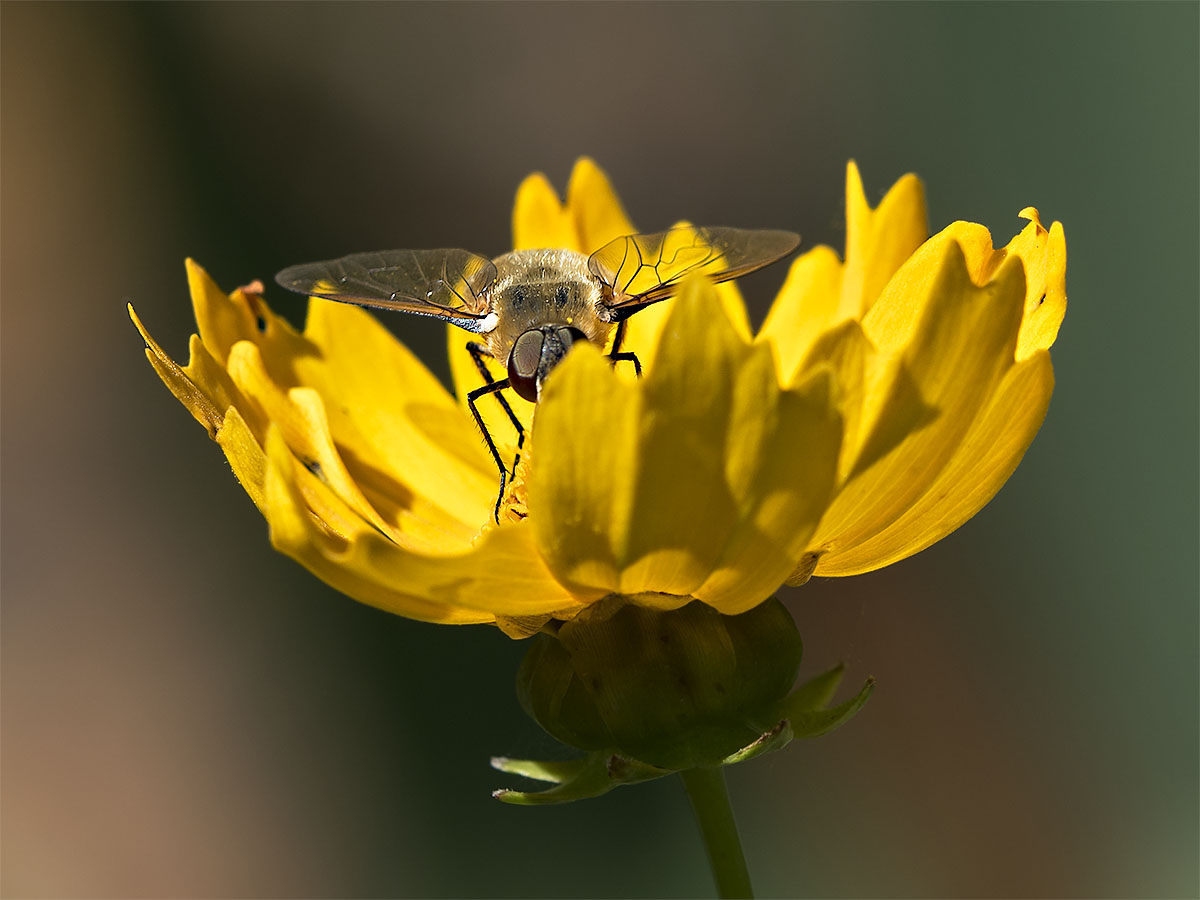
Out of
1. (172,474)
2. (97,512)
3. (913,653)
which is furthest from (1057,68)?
(97,512)

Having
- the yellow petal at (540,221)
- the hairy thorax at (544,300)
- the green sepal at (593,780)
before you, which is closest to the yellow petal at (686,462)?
the green sepal at (593,780)

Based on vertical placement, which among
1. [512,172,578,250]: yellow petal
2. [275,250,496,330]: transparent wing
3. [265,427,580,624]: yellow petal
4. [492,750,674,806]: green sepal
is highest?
[512,172,578,250]: yellow petal

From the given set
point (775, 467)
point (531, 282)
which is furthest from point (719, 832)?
point (531, 282)

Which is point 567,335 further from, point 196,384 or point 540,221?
point 540,221

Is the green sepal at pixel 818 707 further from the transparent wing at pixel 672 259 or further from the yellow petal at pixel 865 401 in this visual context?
the transparent wing at pixel 672 259

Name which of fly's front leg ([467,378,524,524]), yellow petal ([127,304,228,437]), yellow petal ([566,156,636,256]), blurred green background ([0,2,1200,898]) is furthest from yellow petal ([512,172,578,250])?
blurred green background ([0,2,1200,898])

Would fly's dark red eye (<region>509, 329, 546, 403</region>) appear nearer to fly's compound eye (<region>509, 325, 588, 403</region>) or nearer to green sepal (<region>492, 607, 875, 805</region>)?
fly's compound eye (<region>509, 325, 588, 403</region>)

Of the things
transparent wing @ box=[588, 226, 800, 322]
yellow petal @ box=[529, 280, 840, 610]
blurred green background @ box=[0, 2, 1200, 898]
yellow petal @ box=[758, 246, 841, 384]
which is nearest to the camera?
yellow petal @ box=[529, 280, 840, 610]

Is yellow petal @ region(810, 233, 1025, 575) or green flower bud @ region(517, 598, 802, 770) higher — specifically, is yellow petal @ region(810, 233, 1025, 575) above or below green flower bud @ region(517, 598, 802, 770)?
above

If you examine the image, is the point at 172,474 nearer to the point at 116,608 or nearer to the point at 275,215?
the point at 116,608
